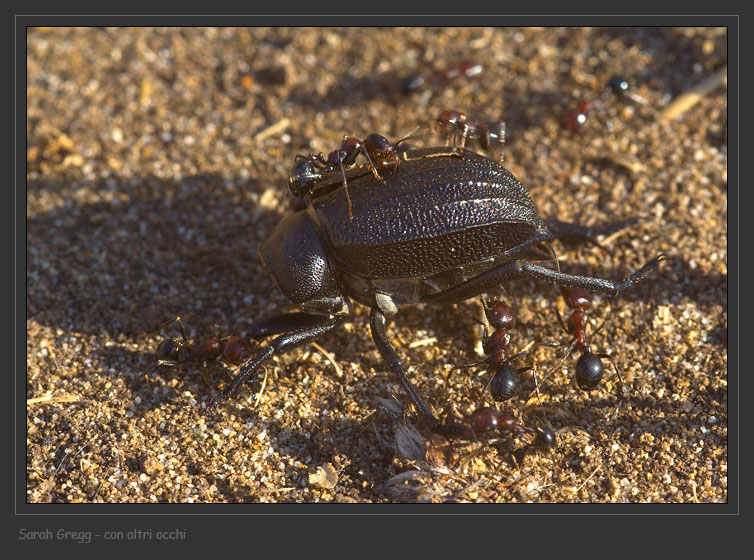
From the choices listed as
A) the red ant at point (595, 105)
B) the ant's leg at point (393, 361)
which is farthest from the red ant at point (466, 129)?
the ant's leg at point (393, 361)

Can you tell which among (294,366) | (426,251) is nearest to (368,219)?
(426,251)

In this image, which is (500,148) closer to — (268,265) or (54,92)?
(268,265)

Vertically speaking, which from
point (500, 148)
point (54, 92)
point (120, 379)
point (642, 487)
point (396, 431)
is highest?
point (54, 92)

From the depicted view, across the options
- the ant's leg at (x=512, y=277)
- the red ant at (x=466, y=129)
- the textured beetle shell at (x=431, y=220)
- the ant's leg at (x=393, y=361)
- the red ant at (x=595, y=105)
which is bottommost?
the ant's leg at (x=393, y=361)

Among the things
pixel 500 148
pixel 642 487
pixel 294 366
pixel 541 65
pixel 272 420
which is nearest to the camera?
pixel 642 487

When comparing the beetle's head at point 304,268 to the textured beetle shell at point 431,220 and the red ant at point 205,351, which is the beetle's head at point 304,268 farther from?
the red ant at point 205,351

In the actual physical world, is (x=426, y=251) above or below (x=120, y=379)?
above

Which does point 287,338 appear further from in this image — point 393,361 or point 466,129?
point 466,129
